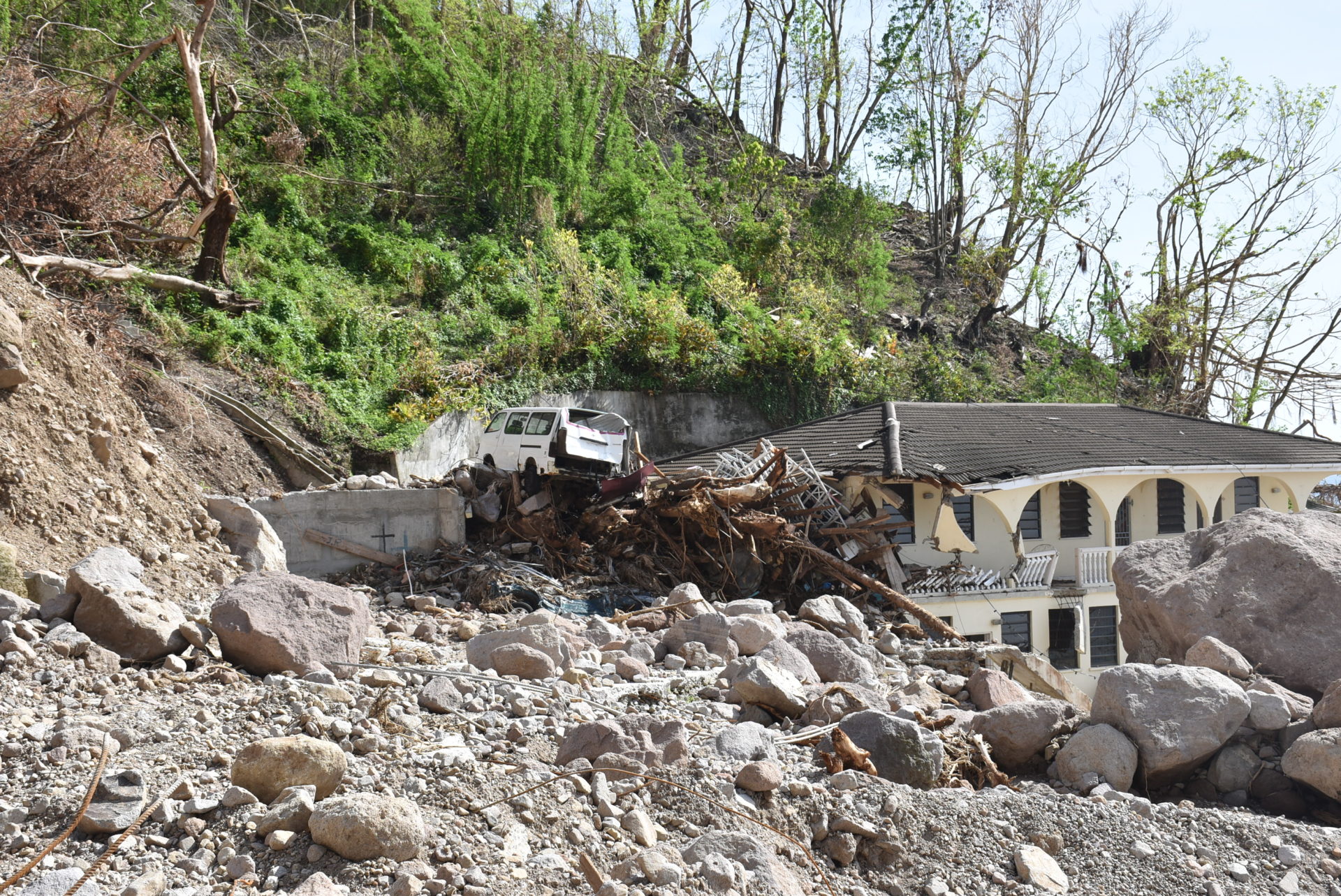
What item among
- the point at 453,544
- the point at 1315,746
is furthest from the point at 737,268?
the point at 1315,746

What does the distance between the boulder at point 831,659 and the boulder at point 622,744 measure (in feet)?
11.8

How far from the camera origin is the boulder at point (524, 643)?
24.5 feet

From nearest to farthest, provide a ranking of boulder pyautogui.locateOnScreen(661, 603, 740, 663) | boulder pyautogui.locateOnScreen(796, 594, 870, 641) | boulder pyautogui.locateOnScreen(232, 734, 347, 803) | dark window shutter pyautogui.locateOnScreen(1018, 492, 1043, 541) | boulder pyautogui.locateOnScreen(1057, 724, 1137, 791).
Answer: boulder pyautogui.locateOnScreen(232, 734, 347, 803) → boulder pyautogui.locateOnScreen(1057, 724, 1137, 791) → boulder pyautogui.locateOnScreen(661, 603, 740, 663) → boulder pyautogui.locateOnScreen(796, 594, 870, 641) → dark window shutter pyautogui.locateOnScreen(1018, 492, 1043, 541)

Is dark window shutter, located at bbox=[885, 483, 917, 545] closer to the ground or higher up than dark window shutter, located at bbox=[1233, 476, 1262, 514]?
closer to the ground

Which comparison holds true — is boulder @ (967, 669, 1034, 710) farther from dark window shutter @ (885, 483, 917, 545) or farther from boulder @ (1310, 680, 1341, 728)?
dark window shutter @ (885, 483, 917, 545)

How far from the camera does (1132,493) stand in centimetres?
2252

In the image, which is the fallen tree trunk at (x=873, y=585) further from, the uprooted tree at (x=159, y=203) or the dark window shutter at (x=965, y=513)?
the uprooted tree at (x=159, y=203)

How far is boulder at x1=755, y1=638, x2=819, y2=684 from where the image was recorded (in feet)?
27.9

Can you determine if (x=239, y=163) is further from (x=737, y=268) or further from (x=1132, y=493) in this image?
(x=1132, y=493)

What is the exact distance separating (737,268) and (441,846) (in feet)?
94.3

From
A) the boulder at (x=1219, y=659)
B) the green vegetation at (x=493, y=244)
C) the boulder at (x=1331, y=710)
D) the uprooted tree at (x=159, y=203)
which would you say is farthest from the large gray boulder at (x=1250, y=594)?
the uprooted tree at (x=159, y=203)

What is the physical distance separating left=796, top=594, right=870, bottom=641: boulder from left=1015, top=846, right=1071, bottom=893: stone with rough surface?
228 inches

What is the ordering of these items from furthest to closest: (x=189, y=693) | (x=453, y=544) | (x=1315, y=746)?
(x=453, y=544) < (x=1315, y=746) < (x=189, y=693)

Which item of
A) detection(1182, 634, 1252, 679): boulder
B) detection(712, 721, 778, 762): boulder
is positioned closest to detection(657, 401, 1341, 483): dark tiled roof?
detection(1182, 634, 1252, 679): boulder
